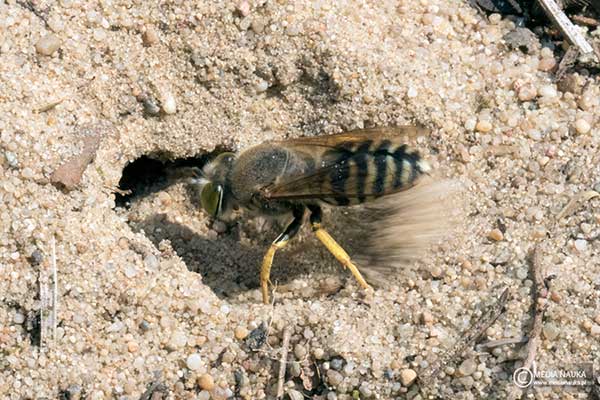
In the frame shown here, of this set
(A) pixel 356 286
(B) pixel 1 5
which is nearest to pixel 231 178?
(A) pixel 356 286

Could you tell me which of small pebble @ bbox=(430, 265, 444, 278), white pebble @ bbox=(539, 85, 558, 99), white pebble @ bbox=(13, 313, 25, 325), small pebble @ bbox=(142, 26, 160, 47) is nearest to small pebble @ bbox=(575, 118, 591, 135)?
white pebble @ bbox=(539, 85, 558, 99)

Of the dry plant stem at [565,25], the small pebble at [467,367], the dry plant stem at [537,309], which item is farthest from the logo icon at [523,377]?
the dry plant stem at [565,25]

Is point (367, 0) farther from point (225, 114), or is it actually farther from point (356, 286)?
point (356, 286)

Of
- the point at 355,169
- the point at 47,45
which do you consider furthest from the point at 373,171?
the point at 47,45

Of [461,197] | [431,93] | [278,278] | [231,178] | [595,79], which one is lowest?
[278,278]

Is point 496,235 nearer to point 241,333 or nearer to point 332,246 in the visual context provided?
point 332,246

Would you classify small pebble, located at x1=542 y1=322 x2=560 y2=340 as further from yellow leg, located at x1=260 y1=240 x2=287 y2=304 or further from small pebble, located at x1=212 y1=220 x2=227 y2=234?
small pebble, located at x1=212 y1=220 x2=227 y2=234

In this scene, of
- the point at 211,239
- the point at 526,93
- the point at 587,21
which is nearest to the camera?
the point at 526,93
